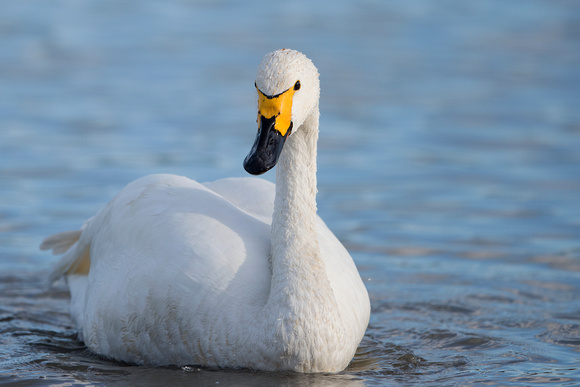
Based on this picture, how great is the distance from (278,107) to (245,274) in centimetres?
100

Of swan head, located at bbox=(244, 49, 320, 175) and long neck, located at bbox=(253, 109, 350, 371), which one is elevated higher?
swan head, located at bbox=(244, 49, 320, 175)

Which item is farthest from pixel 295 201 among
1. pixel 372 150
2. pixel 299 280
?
pixel 372 150

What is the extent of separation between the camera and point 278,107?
557cm

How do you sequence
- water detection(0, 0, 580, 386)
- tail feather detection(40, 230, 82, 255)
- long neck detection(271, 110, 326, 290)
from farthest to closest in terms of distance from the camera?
tail feather detection(40, 230, 82, 255), water detection(0, 0, 580, 386), long neck detection(271, 110, 326, 290)

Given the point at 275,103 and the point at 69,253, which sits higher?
the point at 275,103

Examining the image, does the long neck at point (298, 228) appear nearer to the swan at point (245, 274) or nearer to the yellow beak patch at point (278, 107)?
the swan at point (245, 274)

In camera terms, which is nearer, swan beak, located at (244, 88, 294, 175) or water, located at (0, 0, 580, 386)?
swan beak, located at (244, 88, 294, 175)

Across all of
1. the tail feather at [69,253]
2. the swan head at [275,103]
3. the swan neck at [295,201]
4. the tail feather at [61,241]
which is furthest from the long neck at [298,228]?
the tail feather at [61,241]

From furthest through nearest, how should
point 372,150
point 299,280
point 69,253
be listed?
1. point 372,150
2. point 69,253
3. point 299,280

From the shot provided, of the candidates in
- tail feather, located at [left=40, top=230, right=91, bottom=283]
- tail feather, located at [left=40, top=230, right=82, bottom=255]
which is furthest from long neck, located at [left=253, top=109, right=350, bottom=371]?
tail feather, located at [left=40, top=230, right=82, bottom=255]

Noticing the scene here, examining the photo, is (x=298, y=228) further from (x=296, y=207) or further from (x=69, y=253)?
(x=69, y=253)

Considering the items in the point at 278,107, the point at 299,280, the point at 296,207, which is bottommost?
the point at 299,280

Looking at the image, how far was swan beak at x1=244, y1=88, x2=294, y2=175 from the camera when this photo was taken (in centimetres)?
552

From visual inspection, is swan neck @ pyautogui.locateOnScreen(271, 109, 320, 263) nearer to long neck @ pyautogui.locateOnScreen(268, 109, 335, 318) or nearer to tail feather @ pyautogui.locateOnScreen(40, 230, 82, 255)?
long neck @ pyautogui.locateOnScreen(268, 109, 335, 318)
